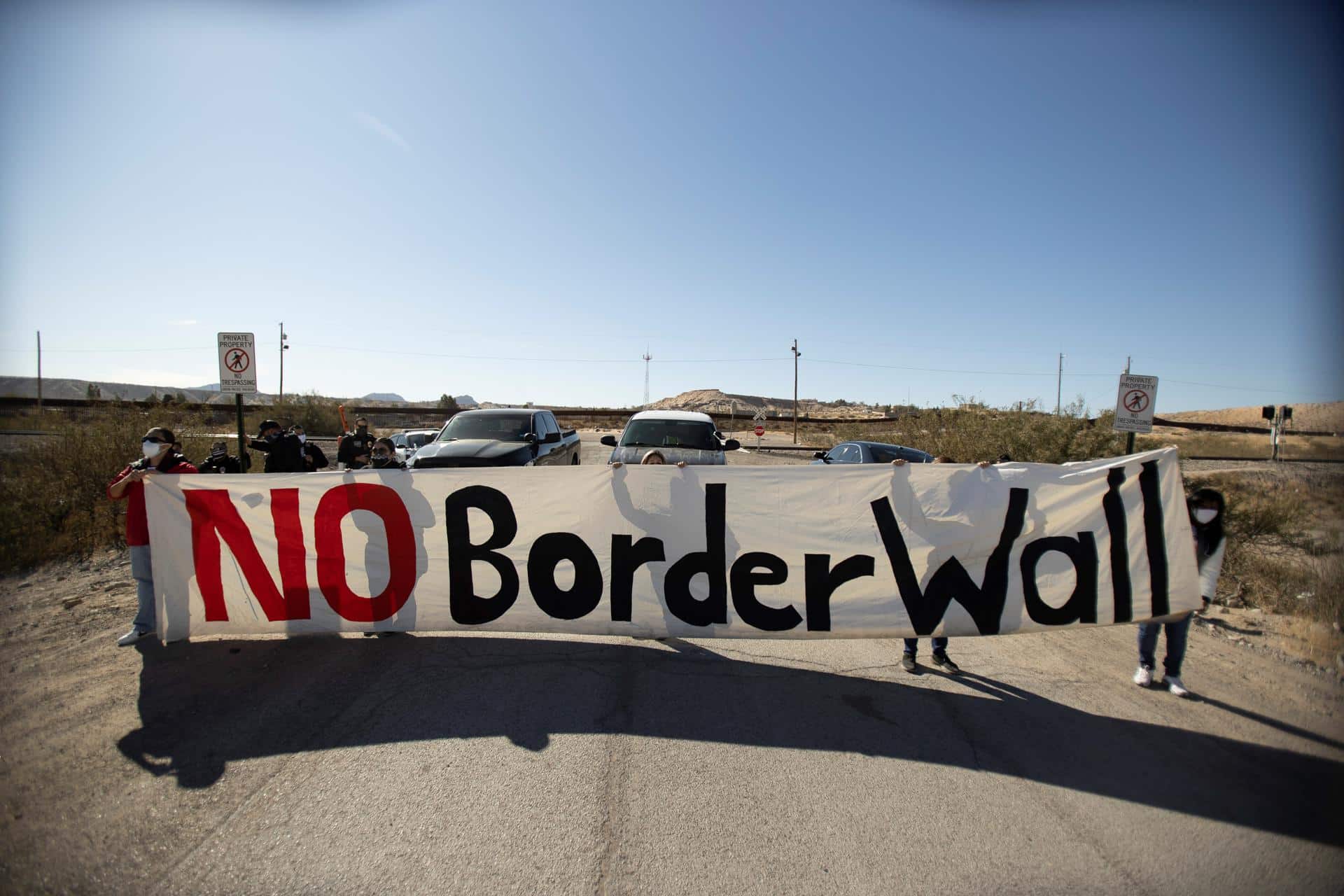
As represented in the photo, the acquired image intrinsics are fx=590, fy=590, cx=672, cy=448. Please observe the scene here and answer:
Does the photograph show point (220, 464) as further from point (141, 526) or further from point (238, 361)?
point (238, 361)

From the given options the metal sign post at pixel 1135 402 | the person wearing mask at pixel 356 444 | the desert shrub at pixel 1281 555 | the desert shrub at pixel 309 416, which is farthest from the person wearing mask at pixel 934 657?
the desert shrub at pixel 309 416

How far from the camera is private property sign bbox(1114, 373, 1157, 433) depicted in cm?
842

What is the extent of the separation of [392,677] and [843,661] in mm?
3593

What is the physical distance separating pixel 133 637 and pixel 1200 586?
28.7 feet

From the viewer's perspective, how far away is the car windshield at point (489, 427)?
10727 millimetres

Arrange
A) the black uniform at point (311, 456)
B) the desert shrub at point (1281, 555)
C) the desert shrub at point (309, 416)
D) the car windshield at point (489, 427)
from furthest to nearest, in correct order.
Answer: the desert shrub at point (309, 416) < the car windshield at point (489, 427) < the black uniform at point (311, 456) < the desert shrub at point (1281, 555)

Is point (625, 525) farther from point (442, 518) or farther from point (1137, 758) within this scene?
point (1137, 758)

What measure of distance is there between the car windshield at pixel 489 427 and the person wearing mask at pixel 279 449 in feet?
8.42

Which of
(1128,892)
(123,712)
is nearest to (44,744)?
(123,712)

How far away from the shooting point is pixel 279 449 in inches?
324

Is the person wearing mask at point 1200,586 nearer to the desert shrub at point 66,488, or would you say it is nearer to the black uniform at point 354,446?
the black uniform at point 354,446

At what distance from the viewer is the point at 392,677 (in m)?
4.47

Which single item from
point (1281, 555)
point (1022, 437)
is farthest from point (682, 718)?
point (1022, 437)

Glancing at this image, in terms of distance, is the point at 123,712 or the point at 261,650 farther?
the point at 261,650
